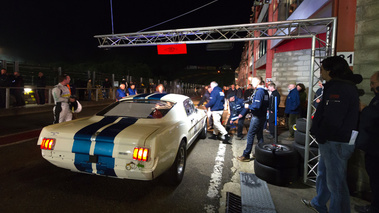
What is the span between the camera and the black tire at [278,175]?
3.38 metres

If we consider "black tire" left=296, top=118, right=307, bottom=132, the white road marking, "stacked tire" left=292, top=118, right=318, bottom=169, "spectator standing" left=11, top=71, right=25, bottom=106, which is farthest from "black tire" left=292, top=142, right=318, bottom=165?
"spectator standing" left=11, top=71, right=25, bottom=106

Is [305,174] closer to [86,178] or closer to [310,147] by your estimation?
[310,147]

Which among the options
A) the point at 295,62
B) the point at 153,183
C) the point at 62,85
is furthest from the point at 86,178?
the point at 295,62

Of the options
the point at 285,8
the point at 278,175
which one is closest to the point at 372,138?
the point at 278,175

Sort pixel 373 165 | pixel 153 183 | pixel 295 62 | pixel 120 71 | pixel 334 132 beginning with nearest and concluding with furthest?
1. pixel 334 132
2. pixel 373 165
3. pixel 153 183
4. pixel 295 62
5. pixel 120 71

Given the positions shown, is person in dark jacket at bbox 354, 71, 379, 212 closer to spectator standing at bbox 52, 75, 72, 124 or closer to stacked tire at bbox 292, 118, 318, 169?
stacked tire at bbox 292, 118, 318, 169

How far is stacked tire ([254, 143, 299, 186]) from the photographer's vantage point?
11.0 feet

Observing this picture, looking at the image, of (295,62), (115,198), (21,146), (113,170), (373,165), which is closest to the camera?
(373,165)

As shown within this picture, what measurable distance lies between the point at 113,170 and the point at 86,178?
1.12 meters

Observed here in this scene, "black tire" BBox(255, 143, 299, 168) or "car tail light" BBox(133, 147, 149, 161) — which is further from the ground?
"car tail light" BBox(133, 147, 149, 161)

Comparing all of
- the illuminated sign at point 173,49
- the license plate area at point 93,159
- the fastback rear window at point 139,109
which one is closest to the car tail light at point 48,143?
the license plate area at point 93,159

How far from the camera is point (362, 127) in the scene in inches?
95.1

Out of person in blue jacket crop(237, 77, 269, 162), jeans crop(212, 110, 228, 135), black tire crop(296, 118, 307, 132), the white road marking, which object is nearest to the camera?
the white road marking

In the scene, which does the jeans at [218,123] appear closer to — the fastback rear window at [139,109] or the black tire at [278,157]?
the fastback rear window at [139,109]
